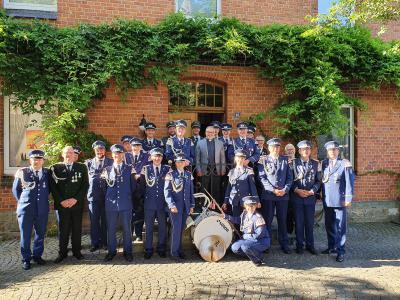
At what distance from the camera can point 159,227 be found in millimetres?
7664

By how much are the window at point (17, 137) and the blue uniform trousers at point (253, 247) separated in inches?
209

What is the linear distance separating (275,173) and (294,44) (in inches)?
152

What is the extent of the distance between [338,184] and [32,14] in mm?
7706

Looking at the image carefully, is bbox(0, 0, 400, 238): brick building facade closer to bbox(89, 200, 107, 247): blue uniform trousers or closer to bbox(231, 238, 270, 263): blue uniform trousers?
bbox(89, 200, 107, 247): blue uniform trousers

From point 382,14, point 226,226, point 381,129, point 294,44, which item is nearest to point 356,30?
point 294,44

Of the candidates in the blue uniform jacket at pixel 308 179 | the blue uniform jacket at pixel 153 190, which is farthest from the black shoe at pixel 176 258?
the blue uniform jacket at pixel 308 179

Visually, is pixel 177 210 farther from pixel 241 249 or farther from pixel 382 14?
pixel 382 14

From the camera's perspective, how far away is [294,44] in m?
10.3

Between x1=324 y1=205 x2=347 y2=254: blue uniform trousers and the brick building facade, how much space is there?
11.2 feet

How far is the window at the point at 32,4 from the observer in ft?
32.1

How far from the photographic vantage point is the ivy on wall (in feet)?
29.7

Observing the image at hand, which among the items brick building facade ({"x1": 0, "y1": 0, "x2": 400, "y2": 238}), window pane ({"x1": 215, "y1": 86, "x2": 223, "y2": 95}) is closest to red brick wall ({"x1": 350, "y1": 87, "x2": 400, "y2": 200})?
brick building facade ({"x1": 0, "y1": 0, "x2": 400, "y2": 238})

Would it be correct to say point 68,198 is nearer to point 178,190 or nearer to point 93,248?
point 93,248

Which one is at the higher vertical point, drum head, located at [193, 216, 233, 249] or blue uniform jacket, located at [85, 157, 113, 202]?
blue uniform jacket, located at [85, 157, 113, 202]
